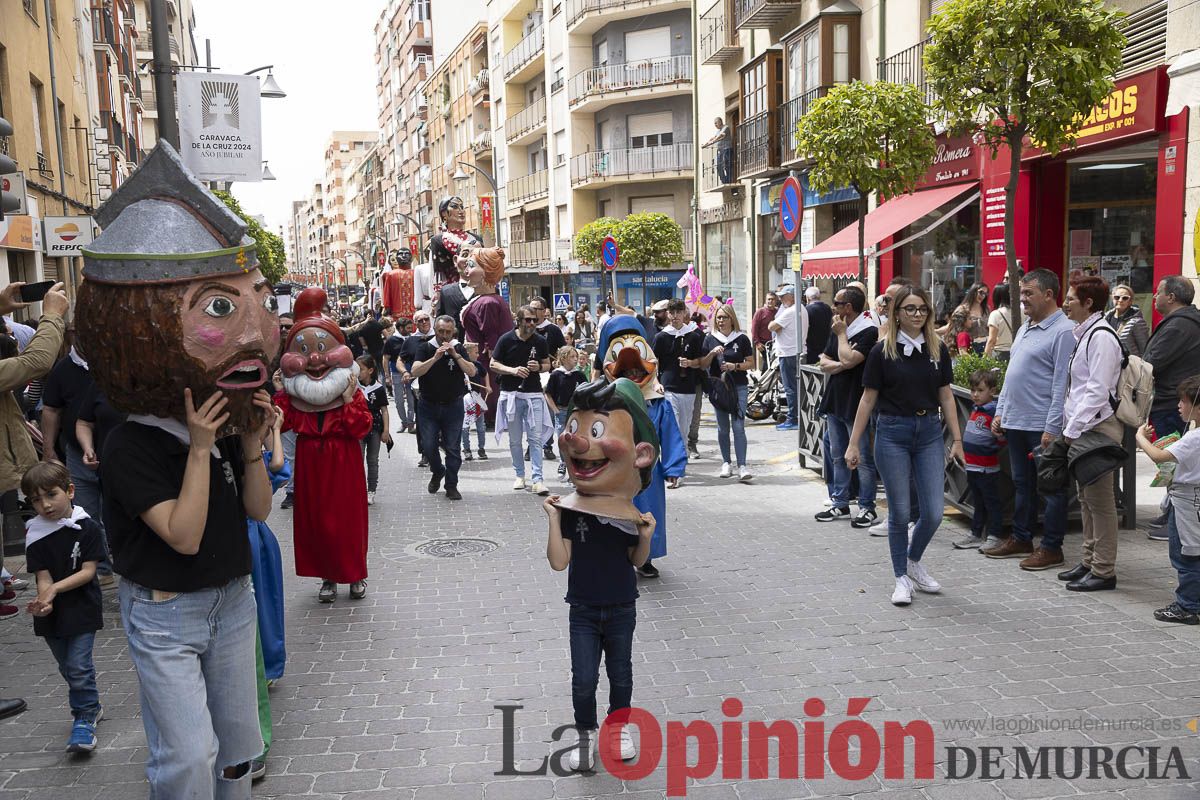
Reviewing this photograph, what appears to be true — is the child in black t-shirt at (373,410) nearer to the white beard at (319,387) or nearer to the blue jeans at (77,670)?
the white beard at (319,387)

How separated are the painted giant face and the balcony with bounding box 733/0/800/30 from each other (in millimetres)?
20356

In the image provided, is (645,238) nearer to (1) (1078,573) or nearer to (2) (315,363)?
(1) (1078,573)

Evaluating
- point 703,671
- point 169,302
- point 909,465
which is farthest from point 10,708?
point 909,465

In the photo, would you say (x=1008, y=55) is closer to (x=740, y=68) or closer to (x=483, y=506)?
(x=483, y=506)

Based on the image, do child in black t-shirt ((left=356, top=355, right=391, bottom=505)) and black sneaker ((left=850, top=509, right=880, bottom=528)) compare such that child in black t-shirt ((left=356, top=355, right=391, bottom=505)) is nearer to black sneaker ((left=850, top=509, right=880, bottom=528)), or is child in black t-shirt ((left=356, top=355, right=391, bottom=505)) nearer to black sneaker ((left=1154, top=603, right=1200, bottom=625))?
black sneaker ((left=850, top=509, right=880, bottom=528))

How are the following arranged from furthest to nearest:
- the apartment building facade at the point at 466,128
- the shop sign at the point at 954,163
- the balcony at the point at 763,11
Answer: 1. the apartment building facade at the point at 466,128
2. the balcony at the point at 763,11
3. the shop sign at the point at 954,163

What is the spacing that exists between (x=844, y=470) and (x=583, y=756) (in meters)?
5.10

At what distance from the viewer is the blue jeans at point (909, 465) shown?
251 inches

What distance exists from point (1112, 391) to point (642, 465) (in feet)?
12.0

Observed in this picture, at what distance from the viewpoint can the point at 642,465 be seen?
445 centimetres

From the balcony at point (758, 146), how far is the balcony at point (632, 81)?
11115mm

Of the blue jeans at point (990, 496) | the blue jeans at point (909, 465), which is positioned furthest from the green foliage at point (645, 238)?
the blue jeans at point (909, 465)

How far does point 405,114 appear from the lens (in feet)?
257

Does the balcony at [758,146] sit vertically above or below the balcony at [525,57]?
below
